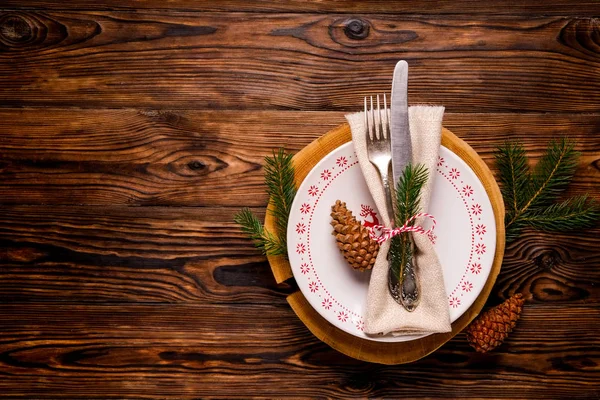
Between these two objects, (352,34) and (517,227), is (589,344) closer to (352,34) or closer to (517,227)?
(517,227)

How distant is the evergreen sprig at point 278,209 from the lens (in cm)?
95

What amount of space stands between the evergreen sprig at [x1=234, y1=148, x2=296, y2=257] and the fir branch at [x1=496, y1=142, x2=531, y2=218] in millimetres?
416

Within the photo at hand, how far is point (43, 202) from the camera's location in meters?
1.10

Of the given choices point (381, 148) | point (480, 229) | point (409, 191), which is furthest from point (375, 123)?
point (480, 229)

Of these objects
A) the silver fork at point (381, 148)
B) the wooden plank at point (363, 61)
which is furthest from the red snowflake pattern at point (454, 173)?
the wooden plank at point (363, 61)

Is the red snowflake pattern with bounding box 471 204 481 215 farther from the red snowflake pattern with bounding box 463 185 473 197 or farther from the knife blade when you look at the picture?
the knife blade

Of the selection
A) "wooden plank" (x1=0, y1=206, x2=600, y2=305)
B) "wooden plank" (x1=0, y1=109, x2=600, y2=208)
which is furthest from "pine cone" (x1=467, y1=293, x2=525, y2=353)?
"wooden plank" (x1=0, y1=109, x2=600, y2=208)

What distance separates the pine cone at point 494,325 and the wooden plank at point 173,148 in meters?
0.28

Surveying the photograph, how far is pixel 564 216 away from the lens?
1007mm

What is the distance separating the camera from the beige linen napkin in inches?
35.0

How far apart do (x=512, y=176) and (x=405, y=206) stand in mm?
305

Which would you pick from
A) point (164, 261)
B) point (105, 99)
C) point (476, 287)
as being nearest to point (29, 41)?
point (105, 99)

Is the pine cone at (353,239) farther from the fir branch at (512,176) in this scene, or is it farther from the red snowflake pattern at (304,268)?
the fir branch at (512,176)

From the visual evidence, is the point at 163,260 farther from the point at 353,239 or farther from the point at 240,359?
the point at 353,239
